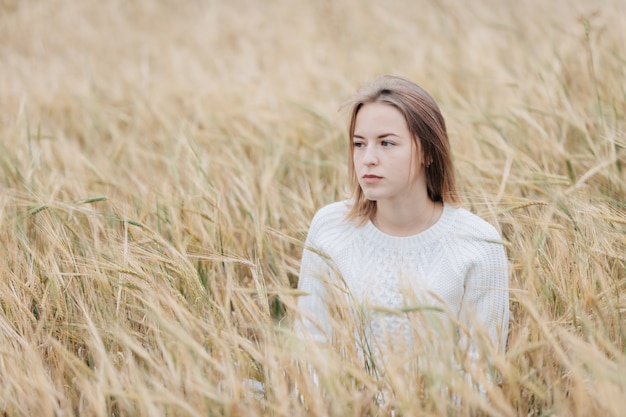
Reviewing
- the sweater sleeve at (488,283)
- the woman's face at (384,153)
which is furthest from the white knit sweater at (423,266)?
the woman's face at (384,153)

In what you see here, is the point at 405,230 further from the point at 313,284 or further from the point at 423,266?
the point at 313,284

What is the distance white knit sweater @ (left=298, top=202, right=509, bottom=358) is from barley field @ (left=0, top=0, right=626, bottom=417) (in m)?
0.06

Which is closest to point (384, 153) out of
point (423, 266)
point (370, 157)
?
point (370, 157)

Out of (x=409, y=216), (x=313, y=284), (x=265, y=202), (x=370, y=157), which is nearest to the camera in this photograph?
(x=370, y=157)

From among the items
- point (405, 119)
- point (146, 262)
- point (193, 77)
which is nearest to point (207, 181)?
point (146, 262)

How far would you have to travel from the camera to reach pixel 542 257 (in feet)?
5.34

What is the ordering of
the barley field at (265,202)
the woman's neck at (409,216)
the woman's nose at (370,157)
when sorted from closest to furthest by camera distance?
the barley field at (265,202) < the woman's nose at (370,157) < the woman's neck at (409,216)

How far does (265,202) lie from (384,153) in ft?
2.18

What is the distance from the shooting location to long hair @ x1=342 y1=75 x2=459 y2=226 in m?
1.57

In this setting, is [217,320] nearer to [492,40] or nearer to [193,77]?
[193,77]

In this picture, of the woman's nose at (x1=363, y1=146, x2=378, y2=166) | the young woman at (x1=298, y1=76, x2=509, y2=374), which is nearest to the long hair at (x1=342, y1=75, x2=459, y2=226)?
the young woman at (x1=298, y1=76, x2=509, y2=374)

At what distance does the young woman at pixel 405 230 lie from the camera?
1.56 m

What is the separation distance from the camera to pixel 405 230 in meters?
1.69

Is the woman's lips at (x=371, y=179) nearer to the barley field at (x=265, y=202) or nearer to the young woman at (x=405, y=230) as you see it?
the young woman at (x=405, y=230)
